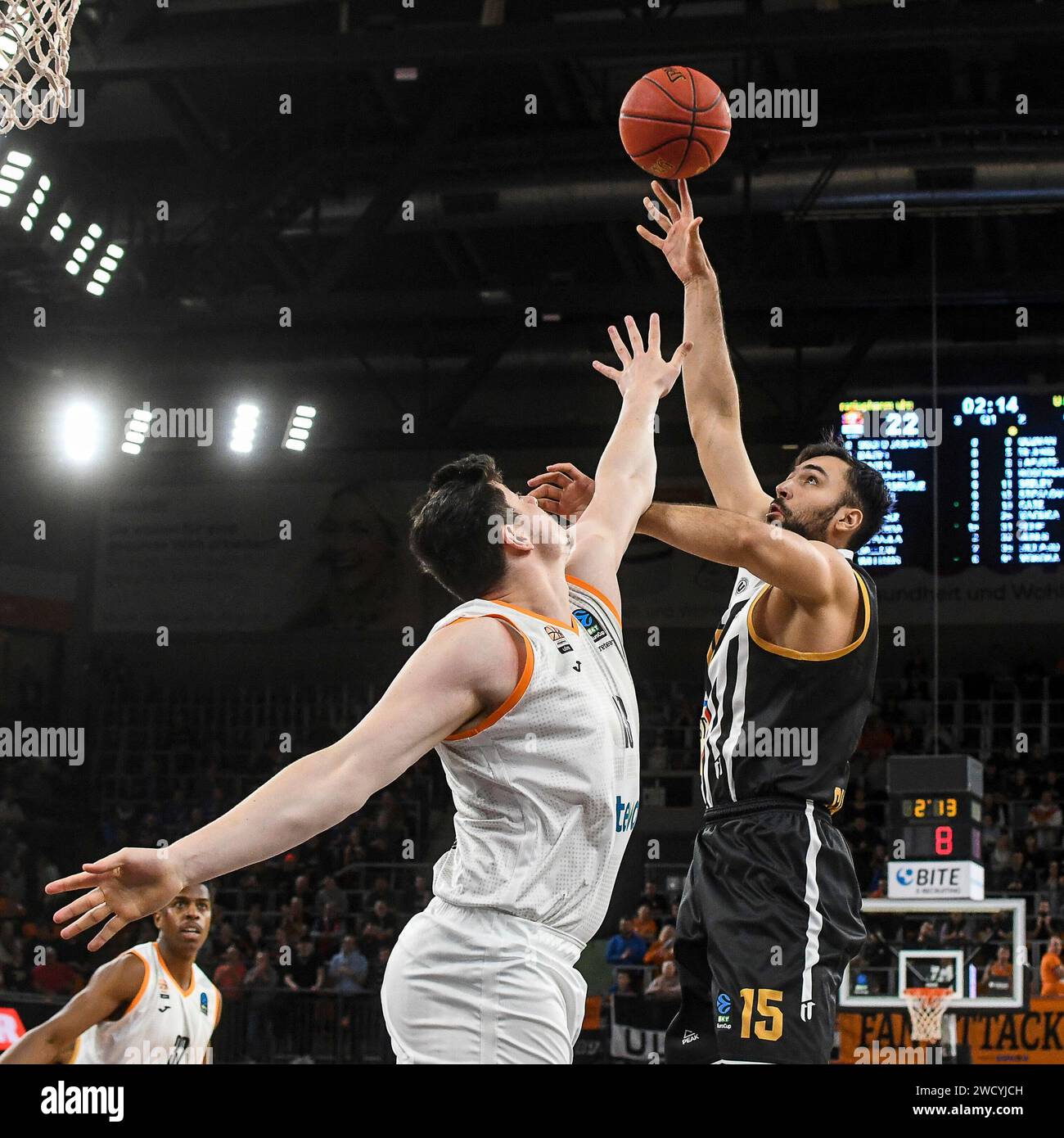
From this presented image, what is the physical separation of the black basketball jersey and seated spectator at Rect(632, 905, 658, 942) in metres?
8.94

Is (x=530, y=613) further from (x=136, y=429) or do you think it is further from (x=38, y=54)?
(x=136, y=429)

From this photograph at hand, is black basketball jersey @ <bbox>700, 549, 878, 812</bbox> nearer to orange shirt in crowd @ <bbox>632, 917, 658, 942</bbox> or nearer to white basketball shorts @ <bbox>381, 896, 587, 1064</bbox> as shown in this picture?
white basketball shorts @ <bbox>381, 896, 587, 1064</bbox>

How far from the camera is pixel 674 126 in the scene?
5.53 meters

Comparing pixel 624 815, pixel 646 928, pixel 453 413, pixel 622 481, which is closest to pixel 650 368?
pixel 622 481

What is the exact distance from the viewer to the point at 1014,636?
17234 millimetres

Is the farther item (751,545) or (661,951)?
(661,951)

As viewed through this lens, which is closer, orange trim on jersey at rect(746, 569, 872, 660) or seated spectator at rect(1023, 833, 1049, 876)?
orange trim on jersey at rect(746, 569, 872, 660)

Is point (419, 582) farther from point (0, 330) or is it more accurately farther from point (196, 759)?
point (0, 330)

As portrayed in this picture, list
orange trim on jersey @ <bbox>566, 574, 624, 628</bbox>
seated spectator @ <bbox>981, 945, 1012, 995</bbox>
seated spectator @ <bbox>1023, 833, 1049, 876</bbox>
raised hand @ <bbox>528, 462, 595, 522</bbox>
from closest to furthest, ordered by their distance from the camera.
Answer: orange trim on jersey @ <bbox>566, 574, 624, 628</bbox>, raised hand @ <bbox>528, 462, 595, 522</bbox>, seated spectator @ <bbox>981, 945, 1012, 995</bbox>, seated spectator @ <bbox>1023, 833, 1049, 876</bbox>

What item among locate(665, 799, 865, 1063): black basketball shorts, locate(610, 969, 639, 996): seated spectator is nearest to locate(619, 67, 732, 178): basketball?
locate(665, 799, 865, 1063): black basketball shorts

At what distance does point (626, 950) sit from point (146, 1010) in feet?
23.9

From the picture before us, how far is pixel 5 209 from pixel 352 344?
513 cm

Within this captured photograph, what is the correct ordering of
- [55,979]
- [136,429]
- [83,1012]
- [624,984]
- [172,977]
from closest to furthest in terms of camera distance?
[83,1012] < [172,977] < [624,984] < [55,979] < [136,429]

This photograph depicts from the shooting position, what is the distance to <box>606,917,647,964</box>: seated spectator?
12.6 metres
